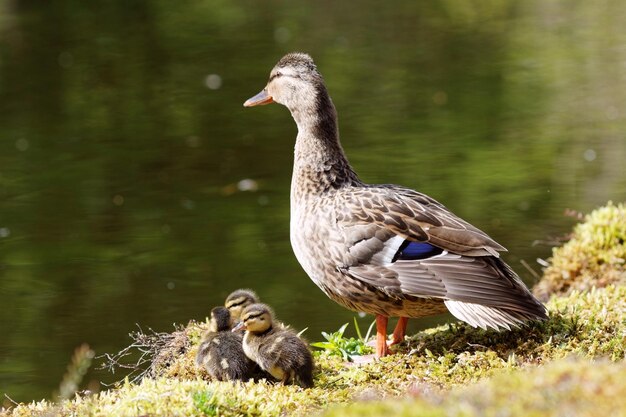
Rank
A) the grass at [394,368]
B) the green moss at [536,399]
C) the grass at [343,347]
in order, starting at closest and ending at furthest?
the green moss at [536,399]
the grass at [394,368]
the grass at [343,347]

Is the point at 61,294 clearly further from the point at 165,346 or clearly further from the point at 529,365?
the point at 529,365

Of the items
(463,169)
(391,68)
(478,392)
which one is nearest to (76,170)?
(463,169)

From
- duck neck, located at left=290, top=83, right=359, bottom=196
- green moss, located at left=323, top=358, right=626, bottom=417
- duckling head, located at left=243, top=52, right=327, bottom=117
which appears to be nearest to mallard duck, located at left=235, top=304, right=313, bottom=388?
duck neck, located at left=290, top=83, right=359, bottom=196

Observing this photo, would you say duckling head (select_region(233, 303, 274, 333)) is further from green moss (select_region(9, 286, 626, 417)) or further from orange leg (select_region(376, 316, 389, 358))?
orange leg (select_region(376, 316, 389, 358))

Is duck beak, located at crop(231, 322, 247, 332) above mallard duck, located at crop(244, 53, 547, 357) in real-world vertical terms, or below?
below

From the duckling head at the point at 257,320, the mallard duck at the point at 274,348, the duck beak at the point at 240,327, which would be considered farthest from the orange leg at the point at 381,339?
the duck beak at the point at 240,327

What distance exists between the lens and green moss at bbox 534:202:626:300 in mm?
7355

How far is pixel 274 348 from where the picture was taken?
526 centimetres

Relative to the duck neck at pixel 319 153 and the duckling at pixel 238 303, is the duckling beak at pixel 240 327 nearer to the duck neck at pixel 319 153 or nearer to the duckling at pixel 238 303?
the duckling at pixel 238 303

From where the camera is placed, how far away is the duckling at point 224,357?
5359 millimetres

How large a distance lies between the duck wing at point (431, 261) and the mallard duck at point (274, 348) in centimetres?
49

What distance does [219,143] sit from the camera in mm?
13719

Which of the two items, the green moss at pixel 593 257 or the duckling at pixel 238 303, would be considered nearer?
the duckling at pixel 238 303

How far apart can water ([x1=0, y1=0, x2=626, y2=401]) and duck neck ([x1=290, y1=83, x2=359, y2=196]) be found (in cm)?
233
